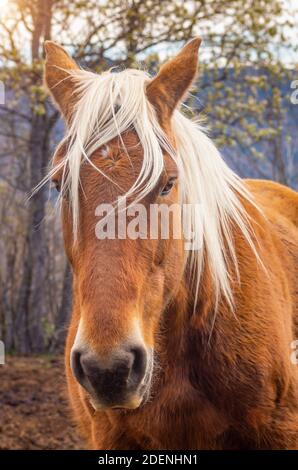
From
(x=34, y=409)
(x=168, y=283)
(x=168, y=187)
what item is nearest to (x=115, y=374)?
(x=168, y=283)

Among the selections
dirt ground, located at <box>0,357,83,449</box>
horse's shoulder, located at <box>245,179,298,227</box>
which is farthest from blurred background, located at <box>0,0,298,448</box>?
horse's shoulder, located at <box>245,179,298,227</box>

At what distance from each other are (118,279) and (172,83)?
1073 millimetres

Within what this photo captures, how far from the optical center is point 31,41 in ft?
34.3

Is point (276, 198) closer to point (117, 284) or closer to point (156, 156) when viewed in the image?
point (156, 156)

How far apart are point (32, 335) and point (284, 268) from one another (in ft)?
29.3

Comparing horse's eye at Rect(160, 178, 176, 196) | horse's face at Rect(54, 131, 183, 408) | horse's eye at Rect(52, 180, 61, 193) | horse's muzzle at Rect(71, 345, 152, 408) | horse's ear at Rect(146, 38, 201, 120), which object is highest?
horse's ear at Rect(146, 38, 201, 120)

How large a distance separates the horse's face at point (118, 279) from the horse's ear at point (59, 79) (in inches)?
13.5

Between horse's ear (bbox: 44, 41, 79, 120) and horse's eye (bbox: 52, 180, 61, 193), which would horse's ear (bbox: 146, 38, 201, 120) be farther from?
horse's eye (bbox: 52, 180, 61, 193)

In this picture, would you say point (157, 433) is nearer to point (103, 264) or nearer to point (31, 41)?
point (103, 264)

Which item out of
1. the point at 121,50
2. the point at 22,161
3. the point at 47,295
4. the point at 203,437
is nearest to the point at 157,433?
the point at 203,437

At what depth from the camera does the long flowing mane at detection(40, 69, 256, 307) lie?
2588mm

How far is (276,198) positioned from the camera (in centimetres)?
460

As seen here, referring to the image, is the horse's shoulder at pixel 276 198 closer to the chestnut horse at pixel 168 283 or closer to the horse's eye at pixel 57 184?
the chestnut horse at pixel 168 283

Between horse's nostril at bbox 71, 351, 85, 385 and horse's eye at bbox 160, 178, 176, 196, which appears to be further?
horse's eye at bbox 160, 178, 176, 196
